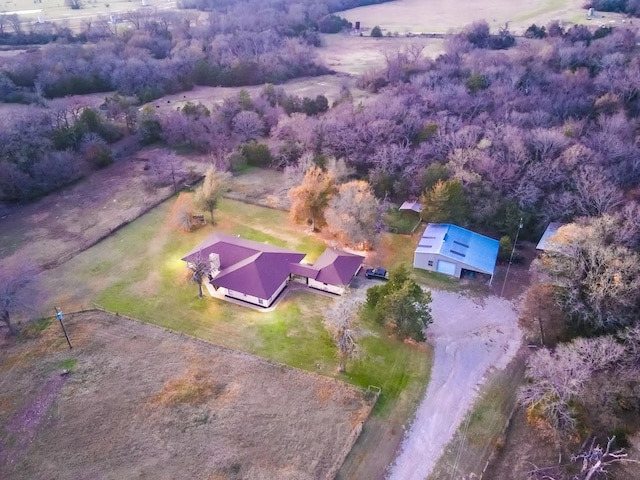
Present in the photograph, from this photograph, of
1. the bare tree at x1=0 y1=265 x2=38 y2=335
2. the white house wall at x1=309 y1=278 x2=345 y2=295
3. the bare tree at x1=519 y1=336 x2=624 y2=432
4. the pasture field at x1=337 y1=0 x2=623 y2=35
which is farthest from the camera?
the pasture field at x1=337 y1=0 x2=623 y2=35

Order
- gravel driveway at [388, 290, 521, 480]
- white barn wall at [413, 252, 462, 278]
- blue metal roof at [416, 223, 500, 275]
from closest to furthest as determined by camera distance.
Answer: gravel driveway at [388, 290, 521, 480], blue metal roof at [416, 223, 500, 275], white barn wall at [413, 252, 462, 278]

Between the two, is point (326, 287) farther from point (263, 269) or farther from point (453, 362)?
point (453, 362)

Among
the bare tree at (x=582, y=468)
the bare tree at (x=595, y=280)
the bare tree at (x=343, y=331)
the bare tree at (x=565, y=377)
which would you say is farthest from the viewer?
the bare tree at (x=343, y=331)

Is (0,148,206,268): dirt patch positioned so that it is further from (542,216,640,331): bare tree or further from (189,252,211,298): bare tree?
(542,216,640,331): bare tree

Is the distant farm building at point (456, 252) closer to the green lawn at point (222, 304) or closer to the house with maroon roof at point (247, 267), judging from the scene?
the green lawn at point (222, 304)

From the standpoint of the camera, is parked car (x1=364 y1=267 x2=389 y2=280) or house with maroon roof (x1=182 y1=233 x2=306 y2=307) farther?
parked car (x1=364 y1=267 x2=389 y2=280)

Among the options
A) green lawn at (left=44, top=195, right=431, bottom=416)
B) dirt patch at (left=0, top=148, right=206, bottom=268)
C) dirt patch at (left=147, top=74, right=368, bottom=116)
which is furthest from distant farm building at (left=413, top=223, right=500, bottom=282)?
dirt patch at (left=147, top=74, right=368, bottom=116)

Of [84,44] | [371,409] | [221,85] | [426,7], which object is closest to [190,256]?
[371,409]

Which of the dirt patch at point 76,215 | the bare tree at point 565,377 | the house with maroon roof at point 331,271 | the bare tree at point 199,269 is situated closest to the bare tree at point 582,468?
the bare tree at point 565,377
